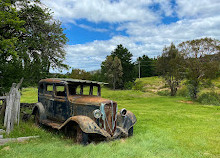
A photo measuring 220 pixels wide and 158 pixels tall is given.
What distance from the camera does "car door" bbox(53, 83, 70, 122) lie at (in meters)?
7.82

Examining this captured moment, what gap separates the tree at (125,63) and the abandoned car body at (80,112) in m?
39.3

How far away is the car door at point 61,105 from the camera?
7.82 m

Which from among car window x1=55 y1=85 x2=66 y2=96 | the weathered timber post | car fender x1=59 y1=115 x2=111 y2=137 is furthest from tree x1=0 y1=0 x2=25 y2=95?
car fender x1=59 y1=115 x2=111 y2=137

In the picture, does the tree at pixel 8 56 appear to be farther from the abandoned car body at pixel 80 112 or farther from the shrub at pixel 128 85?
the shrub at pixel 128 85

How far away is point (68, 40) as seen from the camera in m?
11.5

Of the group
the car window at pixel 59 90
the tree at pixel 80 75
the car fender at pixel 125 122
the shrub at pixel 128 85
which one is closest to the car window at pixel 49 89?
the car window at pixel 59 90

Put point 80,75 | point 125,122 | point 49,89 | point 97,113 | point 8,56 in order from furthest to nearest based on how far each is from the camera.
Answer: point 80,75, point 8,56, point 49,89, point 125,122, point 97,113

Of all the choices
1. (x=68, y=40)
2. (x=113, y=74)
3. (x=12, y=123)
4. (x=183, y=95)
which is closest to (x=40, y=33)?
(x=68, y=40)

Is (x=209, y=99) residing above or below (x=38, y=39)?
below

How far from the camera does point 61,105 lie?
8062 millimetres

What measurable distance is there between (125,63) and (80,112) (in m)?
42.0

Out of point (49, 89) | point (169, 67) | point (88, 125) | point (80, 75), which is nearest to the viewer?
point (88, 125)

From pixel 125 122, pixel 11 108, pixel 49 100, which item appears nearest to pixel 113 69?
pixel 49 100

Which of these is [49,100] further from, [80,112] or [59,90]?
[80,112]
